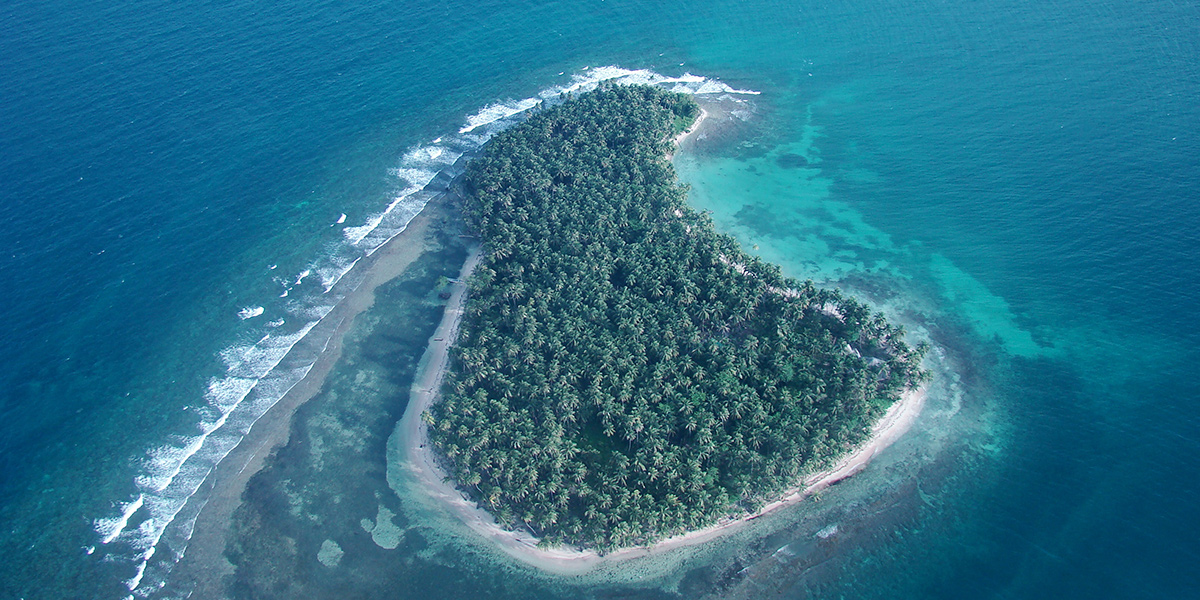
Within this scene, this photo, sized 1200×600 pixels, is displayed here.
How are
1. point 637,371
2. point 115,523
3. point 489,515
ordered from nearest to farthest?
point 489,515
point 115,523
point 637,371

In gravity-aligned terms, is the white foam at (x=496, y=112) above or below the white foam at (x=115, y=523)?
above

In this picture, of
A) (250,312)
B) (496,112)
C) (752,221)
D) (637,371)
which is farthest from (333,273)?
(752,221)

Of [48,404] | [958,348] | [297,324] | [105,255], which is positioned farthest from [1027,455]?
[105,255]

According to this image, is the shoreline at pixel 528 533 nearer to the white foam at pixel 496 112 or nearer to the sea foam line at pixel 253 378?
the sea foam line at pixel 253 378

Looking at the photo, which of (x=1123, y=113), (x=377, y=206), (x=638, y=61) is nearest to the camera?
(x=377, y=206)

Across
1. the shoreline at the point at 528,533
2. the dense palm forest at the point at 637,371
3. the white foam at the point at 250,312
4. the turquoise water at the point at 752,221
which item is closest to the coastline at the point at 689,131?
the turquoise water at the point at 752,221

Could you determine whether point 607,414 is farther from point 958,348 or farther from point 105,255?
point 105,255

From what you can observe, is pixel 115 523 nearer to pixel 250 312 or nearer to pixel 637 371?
pixel 250 312
